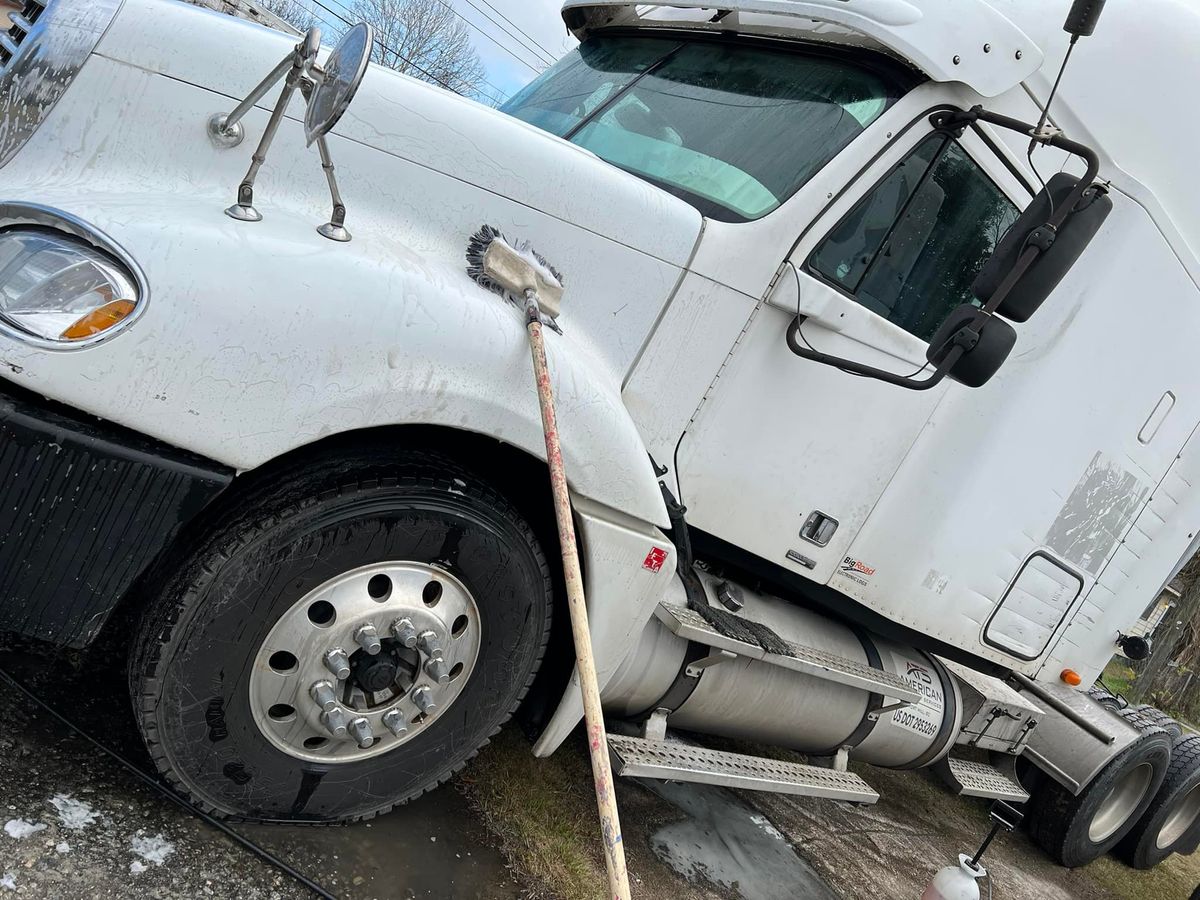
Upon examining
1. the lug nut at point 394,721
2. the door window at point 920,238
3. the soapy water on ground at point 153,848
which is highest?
the door window at point 920,238

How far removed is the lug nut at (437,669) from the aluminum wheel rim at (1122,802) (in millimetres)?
4488

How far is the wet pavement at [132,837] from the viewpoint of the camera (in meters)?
1.95

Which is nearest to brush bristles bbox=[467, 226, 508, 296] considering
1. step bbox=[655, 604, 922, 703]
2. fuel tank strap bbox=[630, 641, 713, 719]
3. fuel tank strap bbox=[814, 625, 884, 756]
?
step bbox=[655, 604, 922, 703]

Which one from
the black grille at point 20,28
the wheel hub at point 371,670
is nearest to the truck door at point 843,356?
the wheel hub at point 371,670

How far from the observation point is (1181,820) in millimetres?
5672

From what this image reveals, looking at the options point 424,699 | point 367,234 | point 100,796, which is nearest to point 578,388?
point 367,234

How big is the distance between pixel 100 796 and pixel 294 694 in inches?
21.3

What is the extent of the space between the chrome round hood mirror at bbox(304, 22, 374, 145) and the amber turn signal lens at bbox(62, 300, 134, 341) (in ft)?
1.69

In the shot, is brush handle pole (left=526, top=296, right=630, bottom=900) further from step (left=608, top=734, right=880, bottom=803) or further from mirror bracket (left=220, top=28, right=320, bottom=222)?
step (left=608, top=734, right=880, bottom=803)

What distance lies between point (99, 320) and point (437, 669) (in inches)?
42.5

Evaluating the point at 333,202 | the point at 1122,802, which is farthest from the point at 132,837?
the point at 1122,802

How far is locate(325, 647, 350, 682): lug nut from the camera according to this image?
6.91ft

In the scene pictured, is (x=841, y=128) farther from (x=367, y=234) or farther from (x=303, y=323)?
(x=303, y=323)

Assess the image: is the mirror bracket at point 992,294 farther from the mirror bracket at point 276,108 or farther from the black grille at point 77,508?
the black grille at point 77,508
